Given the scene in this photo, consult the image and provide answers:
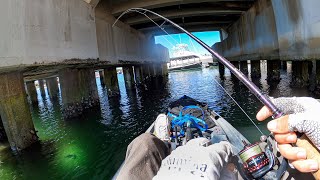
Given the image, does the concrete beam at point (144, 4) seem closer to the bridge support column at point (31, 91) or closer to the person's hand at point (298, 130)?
the bridge support column at point (31, 91)

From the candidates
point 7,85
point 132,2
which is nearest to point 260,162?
point 7,85

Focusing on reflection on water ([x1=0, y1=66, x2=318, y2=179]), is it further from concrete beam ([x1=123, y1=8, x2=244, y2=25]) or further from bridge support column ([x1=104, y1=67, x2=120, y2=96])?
concrete beam ([x1=123, y1=8, x2=244, y2=25])

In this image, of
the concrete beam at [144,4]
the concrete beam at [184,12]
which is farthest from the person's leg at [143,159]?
the concrete beam at [184,12]

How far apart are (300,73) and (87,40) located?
11.2 metres

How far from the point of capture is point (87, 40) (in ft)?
39.3

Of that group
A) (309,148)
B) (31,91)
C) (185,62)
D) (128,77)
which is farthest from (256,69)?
(185,62)

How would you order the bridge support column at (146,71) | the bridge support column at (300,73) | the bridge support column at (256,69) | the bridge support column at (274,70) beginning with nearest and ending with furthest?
the bridge support column at (300,73)
the bridge support column at (274,70)
the bridge support column at (256,69)
the bridge support column at (146,71)

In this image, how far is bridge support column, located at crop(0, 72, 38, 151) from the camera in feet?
25.8

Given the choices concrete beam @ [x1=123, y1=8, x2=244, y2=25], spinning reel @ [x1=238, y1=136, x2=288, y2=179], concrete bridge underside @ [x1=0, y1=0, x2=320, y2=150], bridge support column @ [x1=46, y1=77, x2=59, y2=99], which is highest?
concrete beam @ [x1=123, y1=8, x2=244, y2=25]

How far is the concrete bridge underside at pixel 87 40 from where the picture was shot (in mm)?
7531

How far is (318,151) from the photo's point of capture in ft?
5.50

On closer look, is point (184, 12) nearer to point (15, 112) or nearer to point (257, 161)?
point (15, 112)

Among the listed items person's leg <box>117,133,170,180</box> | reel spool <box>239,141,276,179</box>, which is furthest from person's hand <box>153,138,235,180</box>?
person's leg <box>117,133,170,180</box>

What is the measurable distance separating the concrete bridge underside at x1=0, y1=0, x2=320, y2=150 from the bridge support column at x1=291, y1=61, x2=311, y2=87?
5 cm
